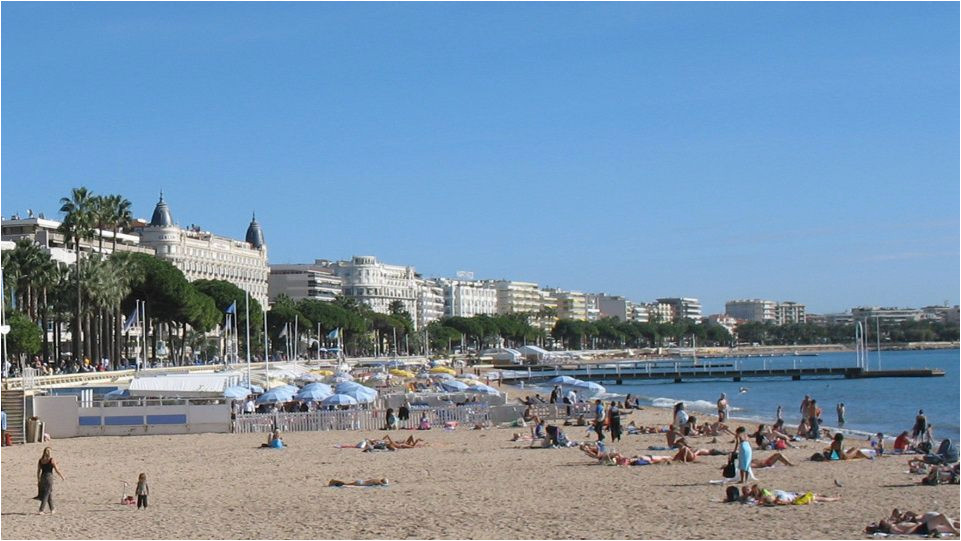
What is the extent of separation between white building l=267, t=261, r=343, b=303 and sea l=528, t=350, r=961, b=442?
3324 inches

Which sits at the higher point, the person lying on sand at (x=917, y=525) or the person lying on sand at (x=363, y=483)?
the person lying on sand at (x=363, y=483)

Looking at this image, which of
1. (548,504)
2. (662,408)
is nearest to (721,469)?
(548,504)

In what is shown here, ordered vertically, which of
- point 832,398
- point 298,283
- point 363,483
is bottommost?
point 832,398

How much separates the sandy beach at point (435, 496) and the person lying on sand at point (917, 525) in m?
0.38

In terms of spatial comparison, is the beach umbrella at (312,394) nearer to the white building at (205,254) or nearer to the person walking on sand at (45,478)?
the person walking on sand at (45,478)

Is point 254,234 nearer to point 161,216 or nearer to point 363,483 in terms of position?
point 161,216

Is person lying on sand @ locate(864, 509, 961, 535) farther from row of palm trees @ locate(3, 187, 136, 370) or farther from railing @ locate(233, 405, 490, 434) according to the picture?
row of palm trees @ locate(3, 187, 136, 370)

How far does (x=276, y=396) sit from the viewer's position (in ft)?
136

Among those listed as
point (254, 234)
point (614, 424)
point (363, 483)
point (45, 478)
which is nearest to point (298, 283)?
point (254, 234)

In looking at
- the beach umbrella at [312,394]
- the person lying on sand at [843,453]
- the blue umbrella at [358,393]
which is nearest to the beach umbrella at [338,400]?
the blue umbrella at [358,393]

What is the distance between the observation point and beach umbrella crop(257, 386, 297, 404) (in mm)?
41406

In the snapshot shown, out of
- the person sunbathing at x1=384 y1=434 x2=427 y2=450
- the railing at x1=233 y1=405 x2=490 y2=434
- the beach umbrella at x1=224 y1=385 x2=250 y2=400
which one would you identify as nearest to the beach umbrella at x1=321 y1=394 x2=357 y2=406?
the railing at x1=233 y1=405 x2=490 y2=434

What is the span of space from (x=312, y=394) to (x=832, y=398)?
36446 mm

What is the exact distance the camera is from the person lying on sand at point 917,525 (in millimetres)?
16922
